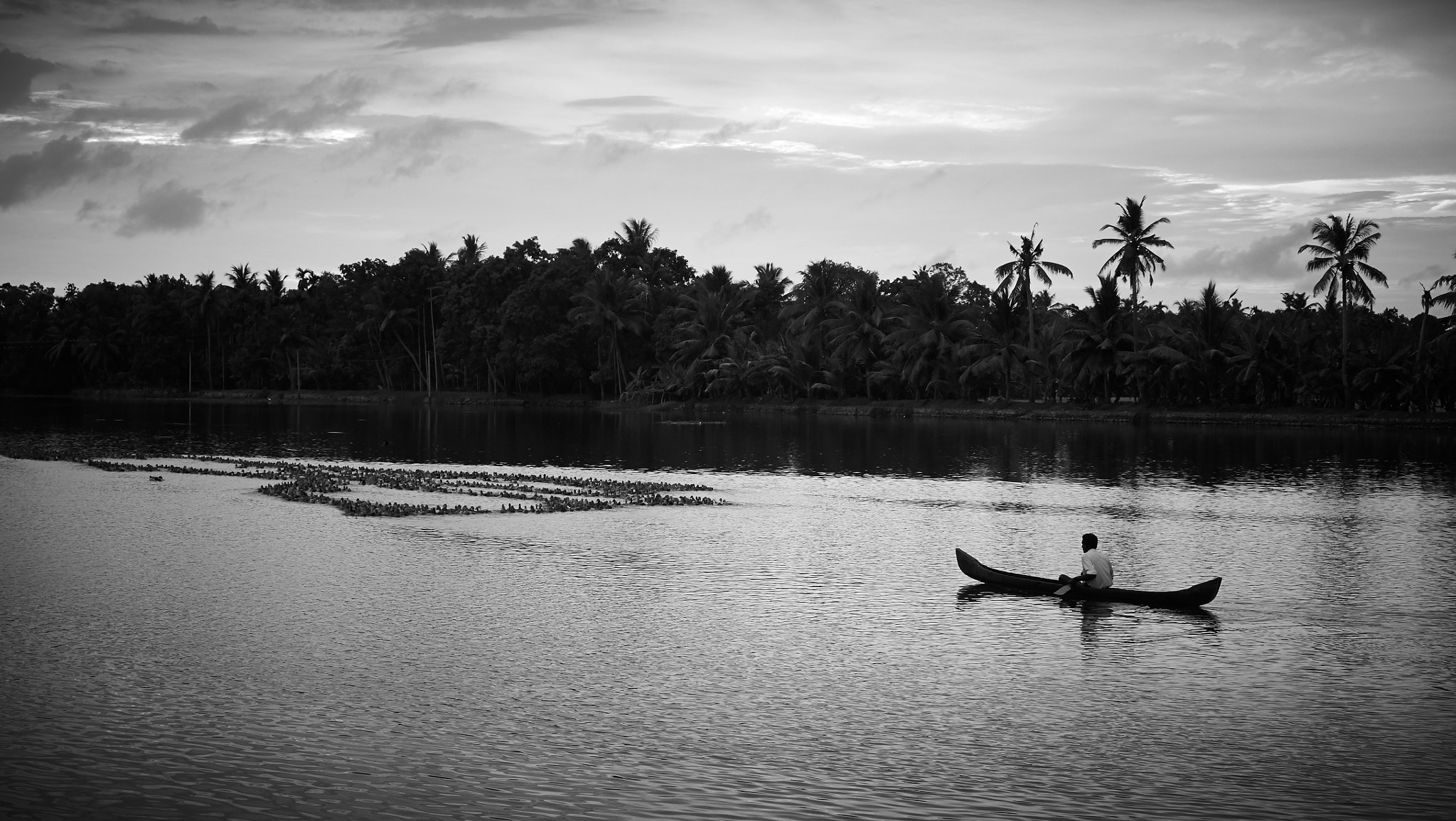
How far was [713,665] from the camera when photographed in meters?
18.3

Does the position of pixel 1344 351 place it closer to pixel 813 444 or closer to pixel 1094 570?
pixel 813 444

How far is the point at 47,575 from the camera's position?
24938 millimetres

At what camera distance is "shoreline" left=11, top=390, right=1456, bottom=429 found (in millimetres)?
83375

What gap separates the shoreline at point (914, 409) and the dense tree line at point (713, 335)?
1751 mm

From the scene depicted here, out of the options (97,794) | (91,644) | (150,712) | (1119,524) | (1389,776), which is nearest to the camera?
(97,794)

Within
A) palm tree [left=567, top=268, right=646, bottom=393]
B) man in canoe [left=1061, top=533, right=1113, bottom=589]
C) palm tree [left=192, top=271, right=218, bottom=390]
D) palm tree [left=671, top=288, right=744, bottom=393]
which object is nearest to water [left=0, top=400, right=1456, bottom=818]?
man in canoe [left=1061, top=533, right=1113, bottom=589]

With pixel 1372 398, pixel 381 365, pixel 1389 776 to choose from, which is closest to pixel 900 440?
pixel 1372 398

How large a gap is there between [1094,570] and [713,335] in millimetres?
92802

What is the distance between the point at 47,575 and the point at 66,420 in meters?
78.9

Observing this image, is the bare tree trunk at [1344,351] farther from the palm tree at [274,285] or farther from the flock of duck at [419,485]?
the palm tree at [274,285]

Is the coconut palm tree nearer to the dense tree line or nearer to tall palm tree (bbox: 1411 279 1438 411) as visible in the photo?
the dense tree line

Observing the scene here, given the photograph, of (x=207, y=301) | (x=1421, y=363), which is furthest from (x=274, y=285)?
(x=1421, y=363)

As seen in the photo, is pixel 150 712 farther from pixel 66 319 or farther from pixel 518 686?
pixel 66 319

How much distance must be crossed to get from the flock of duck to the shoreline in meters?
56.9
